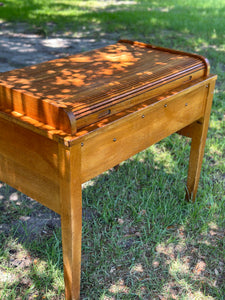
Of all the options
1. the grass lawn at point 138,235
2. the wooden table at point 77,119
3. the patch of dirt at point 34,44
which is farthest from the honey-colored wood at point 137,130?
the patch of dirt at point 34,44

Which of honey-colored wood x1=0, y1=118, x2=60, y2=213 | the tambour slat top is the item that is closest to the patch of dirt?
the tambour slat top

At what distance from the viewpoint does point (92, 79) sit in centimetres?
198

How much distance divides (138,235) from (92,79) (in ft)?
3.86

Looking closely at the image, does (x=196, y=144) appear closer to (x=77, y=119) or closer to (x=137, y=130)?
(x=137, y=130)

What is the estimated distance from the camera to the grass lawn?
2.27 meters

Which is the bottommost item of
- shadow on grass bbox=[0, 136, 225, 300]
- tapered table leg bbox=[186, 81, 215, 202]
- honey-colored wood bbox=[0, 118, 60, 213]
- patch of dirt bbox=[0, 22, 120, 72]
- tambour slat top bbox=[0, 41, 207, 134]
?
shadow on grass bbox=[0, 136, 225, 300]

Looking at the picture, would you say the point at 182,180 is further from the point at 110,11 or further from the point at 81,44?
the point at 110,11

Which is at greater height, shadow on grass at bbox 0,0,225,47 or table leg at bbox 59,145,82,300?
table leg at bbox 59,145,82,300

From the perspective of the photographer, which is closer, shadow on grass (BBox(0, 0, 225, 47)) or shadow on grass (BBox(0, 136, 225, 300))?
shadow on grass (BBox(0, 136, 225, 300))

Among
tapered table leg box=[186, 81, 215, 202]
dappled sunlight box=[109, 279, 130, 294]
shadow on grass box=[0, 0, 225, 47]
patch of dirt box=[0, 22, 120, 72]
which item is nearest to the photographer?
dappled sunlight box=[109, 279, 130, 294]

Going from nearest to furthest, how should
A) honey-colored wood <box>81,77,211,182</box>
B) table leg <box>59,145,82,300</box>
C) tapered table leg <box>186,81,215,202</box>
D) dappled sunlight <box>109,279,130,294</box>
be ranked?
1. table leg <box>59,145,82,300</box>
2. honey-colored wood <box>81,77,211,182</box>
3. dappled sunlight <box>109,279,130,294</box>
4. tapered table leg <box>186,81,215,202</box>

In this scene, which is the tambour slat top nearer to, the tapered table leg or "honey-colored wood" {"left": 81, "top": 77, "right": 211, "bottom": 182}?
"honey-colored wood" {"left": 81, "top": 77, "right": 211, "bottom": 182}

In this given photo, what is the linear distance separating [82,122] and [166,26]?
6889 mm

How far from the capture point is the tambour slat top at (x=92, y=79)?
1723 millimetres
